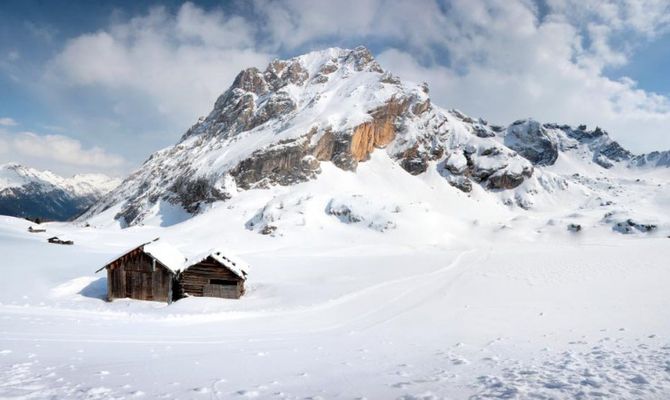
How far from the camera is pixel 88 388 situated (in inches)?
349

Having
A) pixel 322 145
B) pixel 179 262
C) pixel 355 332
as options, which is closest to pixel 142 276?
pixel 179 262

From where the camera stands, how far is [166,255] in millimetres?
30672

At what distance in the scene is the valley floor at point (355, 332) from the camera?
9031mm

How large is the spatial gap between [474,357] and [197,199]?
246 ft

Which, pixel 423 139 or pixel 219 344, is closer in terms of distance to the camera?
pixel 219 344

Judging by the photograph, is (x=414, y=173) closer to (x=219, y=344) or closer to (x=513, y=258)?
(x=513, y=258)

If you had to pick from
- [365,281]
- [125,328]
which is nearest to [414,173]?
[365,281]

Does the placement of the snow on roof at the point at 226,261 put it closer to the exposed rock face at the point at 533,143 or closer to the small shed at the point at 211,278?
the small shed at the point at 211,278

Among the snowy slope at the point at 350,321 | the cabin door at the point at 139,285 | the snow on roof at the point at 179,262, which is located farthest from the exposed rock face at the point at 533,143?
the cabin door at the point at 139,285

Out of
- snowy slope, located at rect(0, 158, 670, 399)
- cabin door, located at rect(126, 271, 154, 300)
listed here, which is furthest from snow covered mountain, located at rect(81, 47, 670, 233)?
cabin door, located at rect(126, 271, 154, 300)

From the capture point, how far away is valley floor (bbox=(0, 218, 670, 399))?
9.03 m

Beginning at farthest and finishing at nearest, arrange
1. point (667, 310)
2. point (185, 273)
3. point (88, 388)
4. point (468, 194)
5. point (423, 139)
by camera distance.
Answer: point (423, 139)
point (468, 194)
point (185, 273)
point (667, 310)
point (88, 388)

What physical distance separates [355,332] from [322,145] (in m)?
72.5

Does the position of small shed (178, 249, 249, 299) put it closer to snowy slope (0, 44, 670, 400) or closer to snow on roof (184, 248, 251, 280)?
snow on roof (184, 248, 251, 280)
